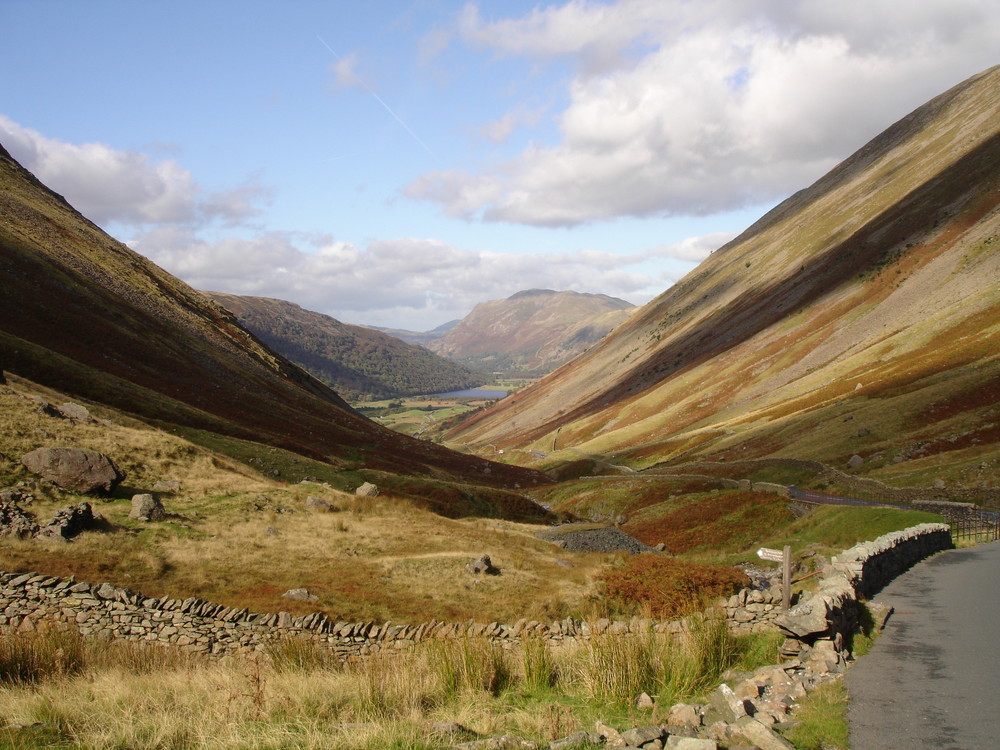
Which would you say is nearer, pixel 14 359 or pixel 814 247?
pixel 14 359

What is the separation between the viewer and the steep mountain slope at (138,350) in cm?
5444

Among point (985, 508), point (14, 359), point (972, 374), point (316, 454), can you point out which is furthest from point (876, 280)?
point (14, 359)

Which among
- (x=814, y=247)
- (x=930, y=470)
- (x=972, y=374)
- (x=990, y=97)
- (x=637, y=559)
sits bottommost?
(x=637, y=559)

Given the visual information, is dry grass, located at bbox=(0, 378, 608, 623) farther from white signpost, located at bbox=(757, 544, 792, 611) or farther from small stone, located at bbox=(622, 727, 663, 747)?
small stone, located at bbox=(622, 727, 663, 747)

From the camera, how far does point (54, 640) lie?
13773mm

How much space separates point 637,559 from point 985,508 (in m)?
23.5

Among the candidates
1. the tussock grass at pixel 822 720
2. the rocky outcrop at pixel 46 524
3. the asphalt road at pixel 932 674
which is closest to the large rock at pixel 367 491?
the rocky outcrop at pixel 46 524

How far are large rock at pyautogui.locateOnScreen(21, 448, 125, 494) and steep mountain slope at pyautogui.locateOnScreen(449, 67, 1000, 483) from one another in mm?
52136

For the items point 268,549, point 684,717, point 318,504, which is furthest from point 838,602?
point 318,504

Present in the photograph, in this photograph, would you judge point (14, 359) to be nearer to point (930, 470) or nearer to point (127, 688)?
point (127, 688)

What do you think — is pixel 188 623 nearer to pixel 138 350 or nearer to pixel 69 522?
pixel 69 522

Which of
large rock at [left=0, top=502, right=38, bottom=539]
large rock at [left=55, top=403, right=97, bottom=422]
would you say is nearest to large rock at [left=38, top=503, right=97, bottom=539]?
large rock at [left=0, top=502, right=38, bottom=539]

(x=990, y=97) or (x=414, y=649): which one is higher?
(x=990, y=97)

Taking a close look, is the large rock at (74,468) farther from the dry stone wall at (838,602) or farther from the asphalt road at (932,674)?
the asphalt road at (932,674)
